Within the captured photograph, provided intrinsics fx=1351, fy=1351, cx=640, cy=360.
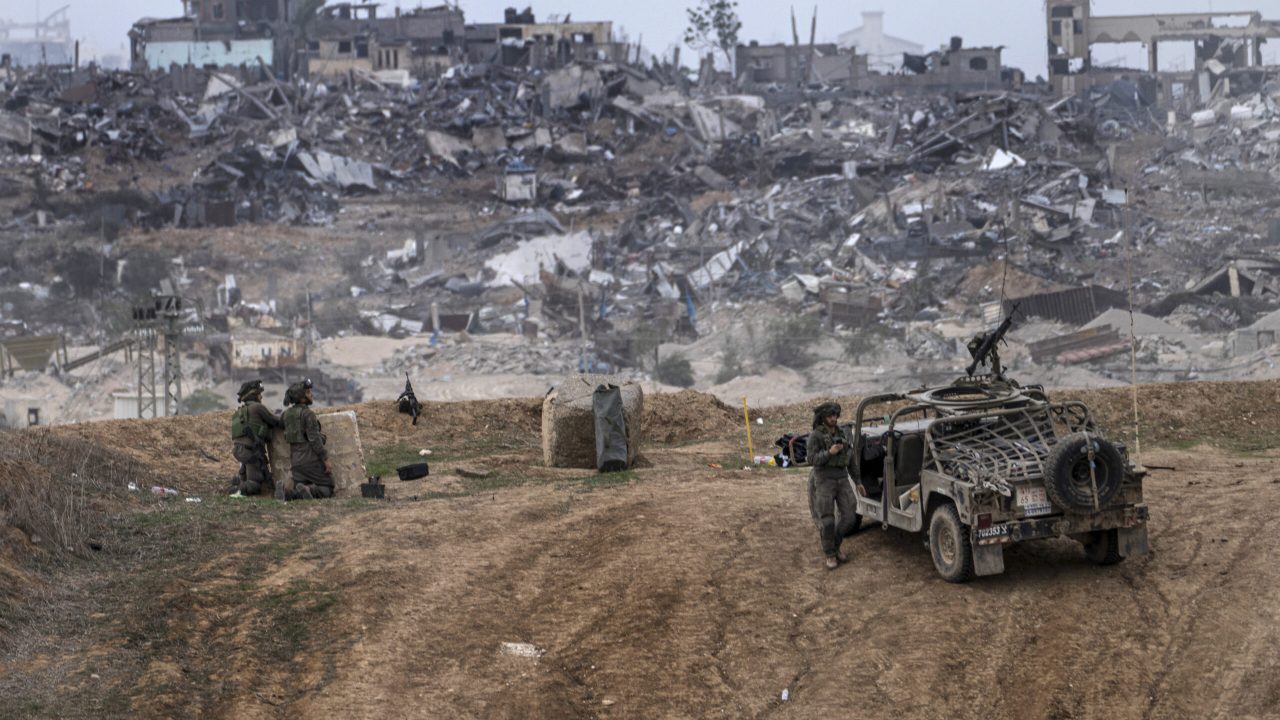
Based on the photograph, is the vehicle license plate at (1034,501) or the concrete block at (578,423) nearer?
the vehicle license plate at (1034,501)

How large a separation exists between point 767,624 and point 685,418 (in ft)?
34.3

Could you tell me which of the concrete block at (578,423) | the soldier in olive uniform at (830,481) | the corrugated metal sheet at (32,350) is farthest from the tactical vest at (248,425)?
the corrugated metal sheet at (32,350)

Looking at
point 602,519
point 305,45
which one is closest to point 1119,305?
point 602,519

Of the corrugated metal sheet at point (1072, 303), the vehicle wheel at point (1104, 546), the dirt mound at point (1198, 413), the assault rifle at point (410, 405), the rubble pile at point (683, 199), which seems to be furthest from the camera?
the rubble pile at point (683, 199)

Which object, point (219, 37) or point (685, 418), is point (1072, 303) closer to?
point (685, 418)

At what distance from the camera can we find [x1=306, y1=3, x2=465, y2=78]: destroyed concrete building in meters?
76.9

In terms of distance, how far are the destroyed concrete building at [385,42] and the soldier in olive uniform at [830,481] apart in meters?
67.5

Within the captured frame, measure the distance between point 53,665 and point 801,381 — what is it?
101ft

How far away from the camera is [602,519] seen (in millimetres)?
12422

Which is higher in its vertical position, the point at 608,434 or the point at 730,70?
the point at 730,70

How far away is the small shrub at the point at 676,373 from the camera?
39.1 metres

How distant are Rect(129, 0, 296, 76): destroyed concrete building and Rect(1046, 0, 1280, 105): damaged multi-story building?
4522cm

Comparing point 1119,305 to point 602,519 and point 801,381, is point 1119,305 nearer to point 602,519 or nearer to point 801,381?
point 801,381

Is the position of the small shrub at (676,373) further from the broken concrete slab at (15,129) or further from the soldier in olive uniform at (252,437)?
the broken concrete slab at (15,129)
